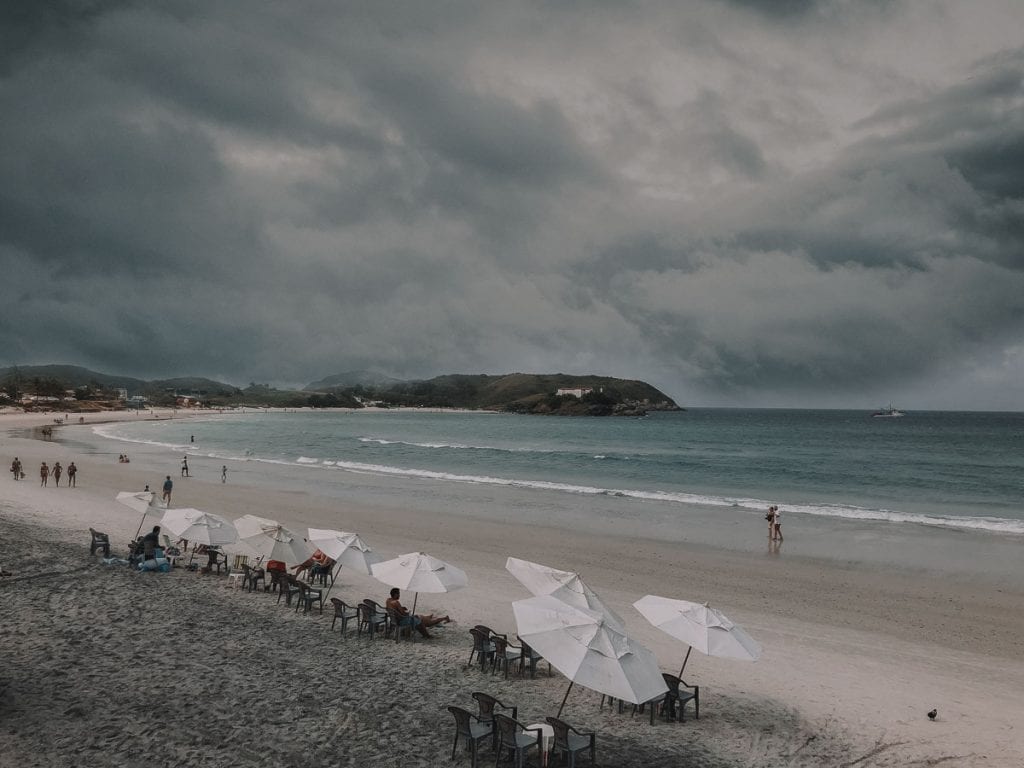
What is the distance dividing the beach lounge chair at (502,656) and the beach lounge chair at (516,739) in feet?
8.73

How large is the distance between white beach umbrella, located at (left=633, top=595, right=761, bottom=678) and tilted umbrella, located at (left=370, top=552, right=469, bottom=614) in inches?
156

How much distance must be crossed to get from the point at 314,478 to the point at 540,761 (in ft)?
120

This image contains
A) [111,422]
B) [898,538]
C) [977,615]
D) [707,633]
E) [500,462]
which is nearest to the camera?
[707,633]

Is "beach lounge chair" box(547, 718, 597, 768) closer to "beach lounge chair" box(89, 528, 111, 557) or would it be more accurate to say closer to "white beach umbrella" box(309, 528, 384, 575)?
"white beach umbrella" box(309, 528, 384, 575)

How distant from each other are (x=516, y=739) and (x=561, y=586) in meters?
2.87

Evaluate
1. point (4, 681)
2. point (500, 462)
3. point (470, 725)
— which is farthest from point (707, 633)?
point (500, 462)

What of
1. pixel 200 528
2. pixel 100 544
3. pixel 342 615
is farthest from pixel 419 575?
pixel 100 544

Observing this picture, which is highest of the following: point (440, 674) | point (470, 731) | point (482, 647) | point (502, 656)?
point (470, 731)

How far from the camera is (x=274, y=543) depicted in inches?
579

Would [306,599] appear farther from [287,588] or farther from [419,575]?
[419,575]

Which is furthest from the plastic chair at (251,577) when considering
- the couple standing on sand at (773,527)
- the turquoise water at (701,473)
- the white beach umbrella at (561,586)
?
the couple standing on sand at (773,527)

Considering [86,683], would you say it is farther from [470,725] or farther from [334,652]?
[470,725]

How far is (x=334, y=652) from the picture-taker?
11.6 m

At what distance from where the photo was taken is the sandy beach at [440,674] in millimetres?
8500
